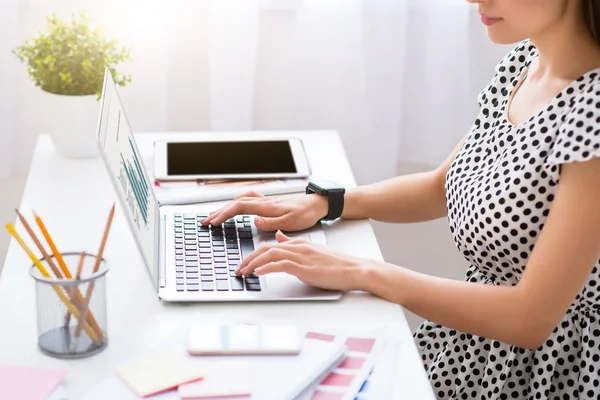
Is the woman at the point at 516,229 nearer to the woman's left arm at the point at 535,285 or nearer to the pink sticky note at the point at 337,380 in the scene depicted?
the woman's left arm at the point at 535,285

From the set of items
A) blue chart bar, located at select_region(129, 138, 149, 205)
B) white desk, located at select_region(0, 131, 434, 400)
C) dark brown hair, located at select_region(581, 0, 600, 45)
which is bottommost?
white desk, located at select_region(0, 131, 434, 400)

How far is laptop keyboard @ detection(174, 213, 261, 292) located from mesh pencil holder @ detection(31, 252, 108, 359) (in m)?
0.14

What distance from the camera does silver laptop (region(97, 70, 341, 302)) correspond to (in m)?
1.08

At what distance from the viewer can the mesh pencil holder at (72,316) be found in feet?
3.17

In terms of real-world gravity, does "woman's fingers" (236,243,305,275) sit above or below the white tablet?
above

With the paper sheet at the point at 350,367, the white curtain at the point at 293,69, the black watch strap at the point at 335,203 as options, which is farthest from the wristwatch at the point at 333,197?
the white curtain at the point at 293,69

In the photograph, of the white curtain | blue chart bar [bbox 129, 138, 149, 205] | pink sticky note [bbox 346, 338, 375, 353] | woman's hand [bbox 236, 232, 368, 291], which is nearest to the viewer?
pink sticky note [bbox 346, 338, 375, 353]

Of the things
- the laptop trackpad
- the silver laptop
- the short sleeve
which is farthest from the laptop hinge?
the short sleeve

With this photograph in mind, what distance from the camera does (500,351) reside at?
1232 mm

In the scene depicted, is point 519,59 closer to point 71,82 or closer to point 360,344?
point 360,344

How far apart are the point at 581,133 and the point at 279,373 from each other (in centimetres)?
45

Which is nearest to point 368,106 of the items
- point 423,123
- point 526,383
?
point 423,123

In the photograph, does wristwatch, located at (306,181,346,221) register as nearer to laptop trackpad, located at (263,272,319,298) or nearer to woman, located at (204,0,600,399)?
woman, located at (204,0,600,399)

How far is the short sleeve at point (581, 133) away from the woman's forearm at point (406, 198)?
350 millimetres
